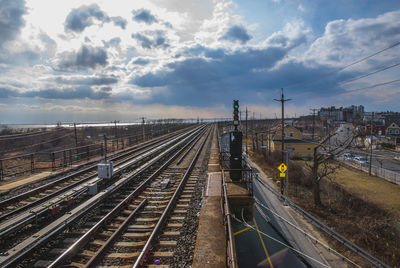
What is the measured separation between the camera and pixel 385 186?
23.5 m

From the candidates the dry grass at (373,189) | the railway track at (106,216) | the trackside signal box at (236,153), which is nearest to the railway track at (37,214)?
the railway track at (106,216)

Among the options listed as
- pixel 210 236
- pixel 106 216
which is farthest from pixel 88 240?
pixel 210 236

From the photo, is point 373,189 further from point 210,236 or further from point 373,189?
point 210,236

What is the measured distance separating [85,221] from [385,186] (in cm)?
3031

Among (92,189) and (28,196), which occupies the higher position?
(92,189)

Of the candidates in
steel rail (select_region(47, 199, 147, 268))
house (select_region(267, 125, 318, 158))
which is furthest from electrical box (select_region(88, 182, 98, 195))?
house (select_region(267, 125, 318, 158))

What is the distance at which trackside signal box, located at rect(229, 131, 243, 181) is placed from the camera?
10922 millimetres

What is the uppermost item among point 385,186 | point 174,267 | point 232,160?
point 232,160

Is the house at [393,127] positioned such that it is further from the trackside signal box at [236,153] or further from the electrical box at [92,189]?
the electrical box at [92,189]

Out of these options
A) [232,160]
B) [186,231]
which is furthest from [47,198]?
[232,160]

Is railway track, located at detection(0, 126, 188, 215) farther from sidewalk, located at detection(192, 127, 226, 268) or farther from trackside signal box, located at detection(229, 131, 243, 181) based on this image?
trackside signal box, located at detection(229, 131, 243, 181)

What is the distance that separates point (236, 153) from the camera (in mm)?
11023

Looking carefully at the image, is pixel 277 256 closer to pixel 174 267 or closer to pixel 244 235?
pixel 244 235

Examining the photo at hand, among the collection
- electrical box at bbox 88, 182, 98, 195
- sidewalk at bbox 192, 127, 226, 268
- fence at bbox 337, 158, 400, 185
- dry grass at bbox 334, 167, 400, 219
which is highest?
electrical box at bbox 88, 182, 98, 195
